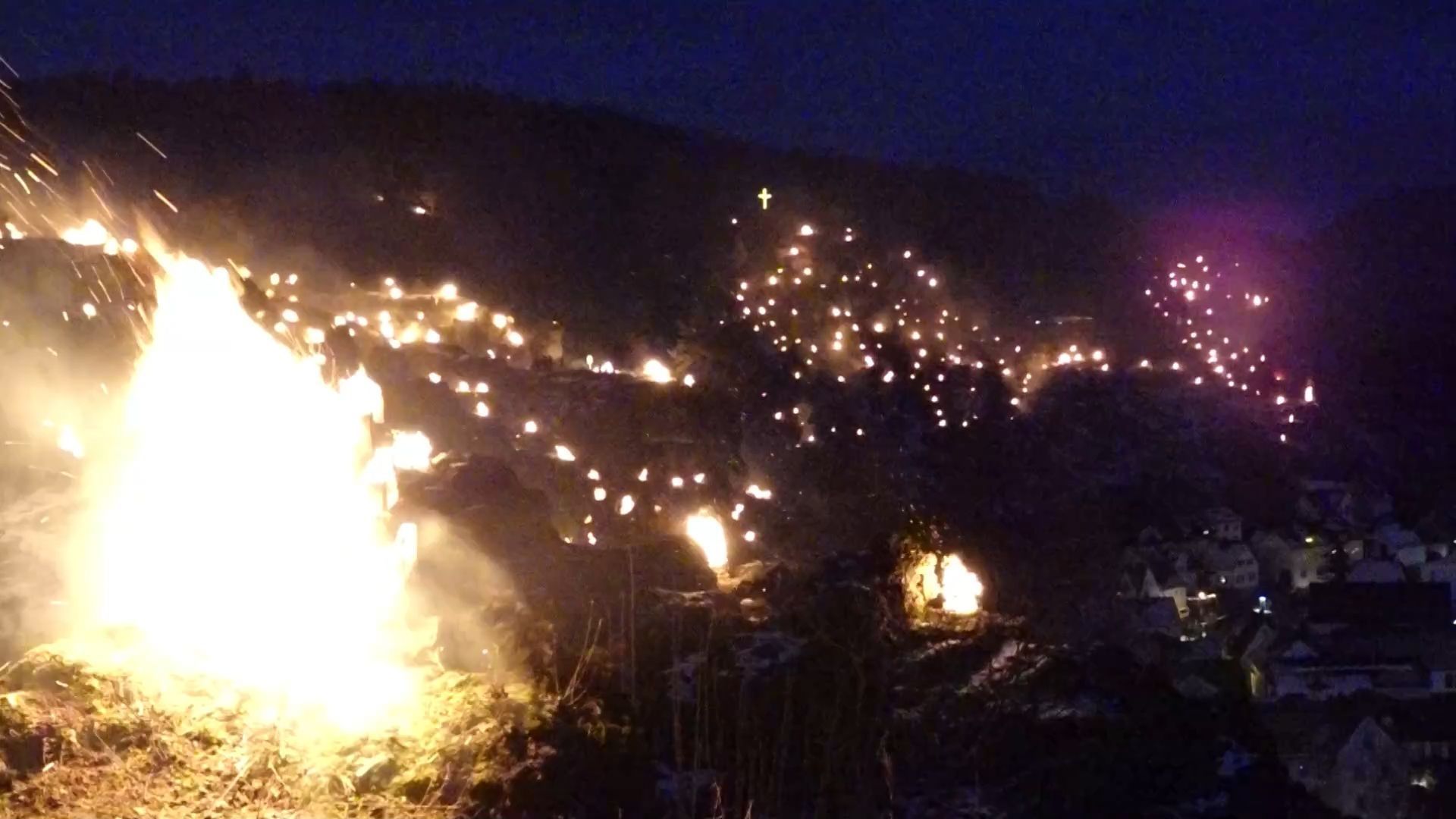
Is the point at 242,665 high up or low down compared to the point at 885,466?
down

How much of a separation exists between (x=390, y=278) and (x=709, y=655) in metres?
28.1

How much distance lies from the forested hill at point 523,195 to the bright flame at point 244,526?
50.9ft

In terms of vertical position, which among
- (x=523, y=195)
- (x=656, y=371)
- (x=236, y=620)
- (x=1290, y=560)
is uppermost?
(x=523, y=195)

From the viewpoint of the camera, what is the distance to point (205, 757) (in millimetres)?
8164

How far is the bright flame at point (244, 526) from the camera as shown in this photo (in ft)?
31.2

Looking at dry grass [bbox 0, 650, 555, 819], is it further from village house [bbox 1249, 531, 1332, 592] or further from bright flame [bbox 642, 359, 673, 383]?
village house [bbox 1249, 531, 1332, 592]

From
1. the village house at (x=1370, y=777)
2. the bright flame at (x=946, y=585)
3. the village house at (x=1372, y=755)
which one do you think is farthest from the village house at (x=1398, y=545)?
the bright flame at (x=946, y=585)

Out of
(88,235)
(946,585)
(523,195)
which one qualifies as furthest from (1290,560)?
(523,195)

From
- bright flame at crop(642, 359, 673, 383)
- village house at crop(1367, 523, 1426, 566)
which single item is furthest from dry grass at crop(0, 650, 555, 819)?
village house at crop(1367, 523, 1426, 566)

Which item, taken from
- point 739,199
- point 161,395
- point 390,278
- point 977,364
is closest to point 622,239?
point 739,199

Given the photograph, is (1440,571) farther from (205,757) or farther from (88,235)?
(205,757)

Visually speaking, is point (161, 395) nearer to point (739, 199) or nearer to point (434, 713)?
point (434, 713)

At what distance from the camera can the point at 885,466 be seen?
32.7 m

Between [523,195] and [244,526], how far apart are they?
49988 mm
